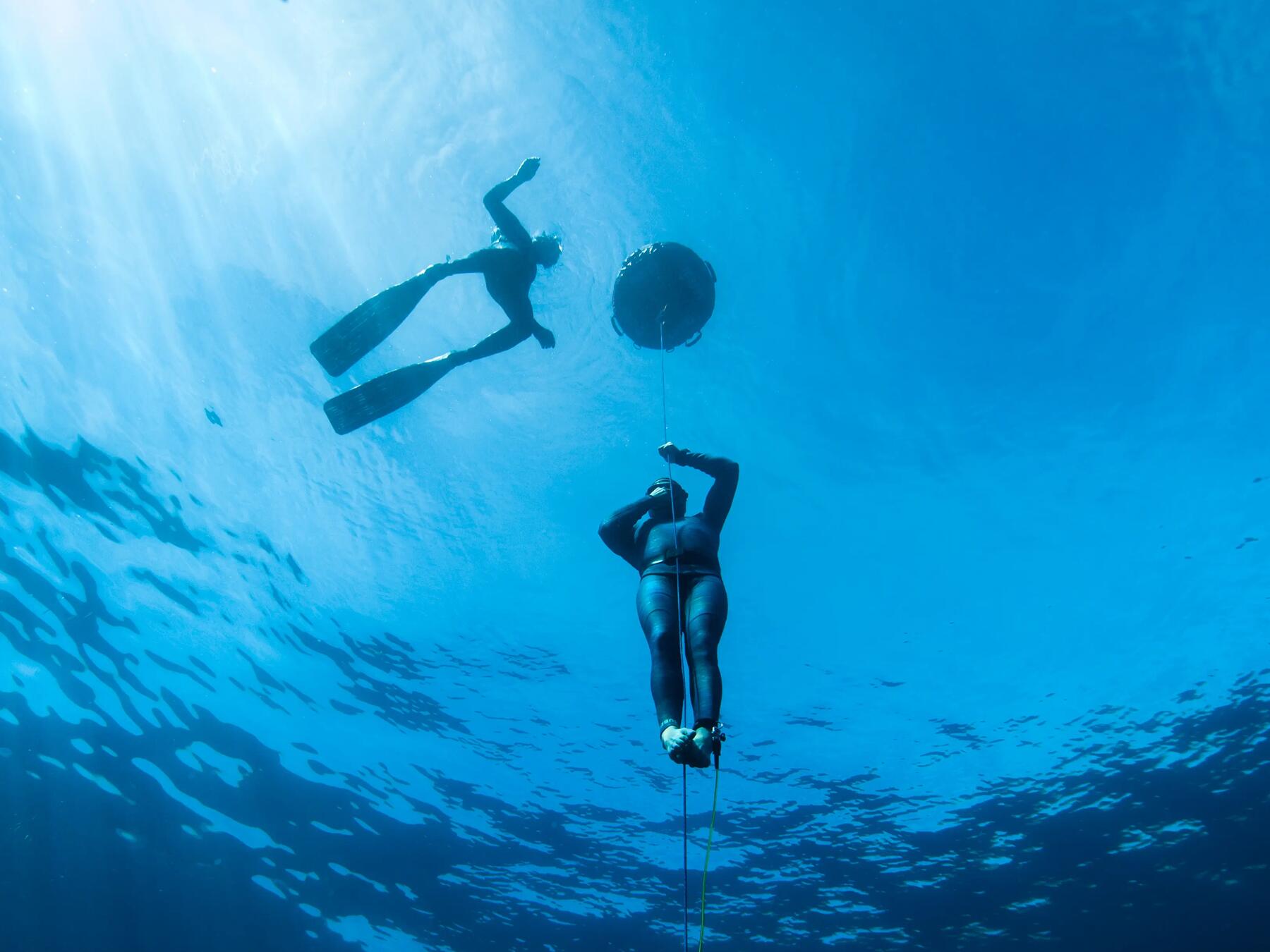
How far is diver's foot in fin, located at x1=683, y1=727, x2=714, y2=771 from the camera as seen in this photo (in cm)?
287

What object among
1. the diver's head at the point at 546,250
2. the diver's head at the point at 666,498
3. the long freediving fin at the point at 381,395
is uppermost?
the diver's head at the point at 546,250

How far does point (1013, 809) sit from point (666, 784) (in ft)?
31.3

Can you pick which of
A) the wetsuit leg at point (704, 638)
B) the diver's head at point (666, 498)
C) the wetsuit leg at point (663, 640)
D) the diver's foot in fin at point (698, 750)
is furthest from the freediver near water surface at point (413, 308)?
the diver's foot in fin at point (698, 750)

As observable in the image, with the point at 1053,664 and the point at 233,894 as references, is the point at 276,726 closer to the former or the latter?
the point at 233,894

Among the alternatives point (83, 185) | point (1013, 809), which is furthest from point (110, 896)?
point (1013, 809)

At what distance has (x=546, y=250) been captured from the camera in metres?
7.68

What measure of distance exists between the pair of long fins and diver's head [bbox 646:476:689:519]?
10.5 feet

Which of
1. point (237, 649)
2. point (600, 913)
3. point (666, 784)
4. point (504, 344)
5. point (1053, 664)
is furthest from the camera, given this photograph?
point (600, 913)

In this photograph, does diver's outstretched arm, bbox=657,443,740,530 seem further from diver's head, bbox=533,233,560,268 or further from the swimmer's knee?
diver's head, bbox=533,233,560,268

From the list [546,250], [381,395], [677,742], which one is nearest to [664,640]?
[677,742]

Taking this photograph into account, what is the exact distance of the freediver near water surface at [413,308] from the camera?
21.8ft

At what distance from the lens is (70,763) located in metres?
18.5

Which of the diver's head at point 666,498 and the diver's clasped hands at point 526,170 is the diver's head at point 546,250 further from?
the diver's head at point 666,498

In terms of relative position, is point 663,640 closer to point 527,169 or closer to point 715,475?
point 715,475
